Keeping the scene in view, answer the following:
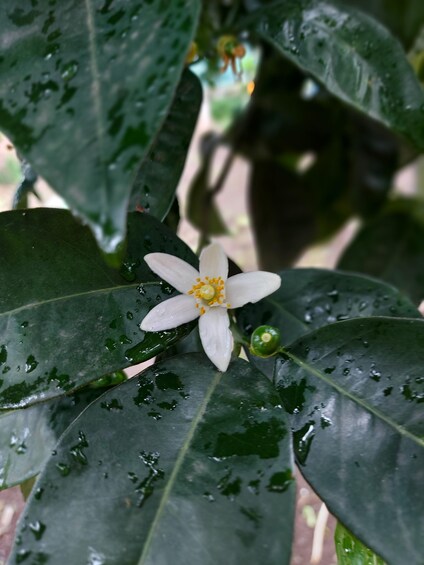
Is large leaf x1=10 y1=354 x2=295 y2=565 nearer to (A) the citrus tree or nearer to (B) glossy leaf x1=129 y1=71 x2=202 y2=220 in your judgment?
(A) the citrus tree

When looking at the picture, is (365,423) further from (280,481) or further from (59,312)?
(59,312)

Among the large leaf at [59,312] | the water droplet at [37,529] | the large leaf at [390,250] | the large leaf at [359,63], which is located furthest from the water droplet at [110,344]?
the large leaf at [390,250]

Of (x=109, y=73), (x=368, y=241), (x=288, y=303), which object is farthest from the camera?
(x=368, y=241)

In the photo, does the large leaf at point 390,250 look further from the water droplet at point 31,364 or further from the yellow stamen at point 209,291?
the water droplet at point 31,364

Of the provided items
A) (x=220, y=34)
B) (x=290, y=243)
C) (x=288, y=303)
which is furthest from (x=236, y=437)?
(x=290, y=243)

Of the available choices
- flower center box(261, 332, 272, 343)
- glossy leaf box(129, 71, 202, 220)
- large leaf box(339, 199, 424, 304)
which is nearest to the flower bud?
flower center box(261, 332, 272, 343)

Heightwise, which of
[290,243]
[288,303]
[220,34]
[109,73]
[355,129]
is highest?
[109,73]

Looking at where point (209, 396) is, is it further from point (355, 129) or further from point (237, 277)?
point (355, 129)
